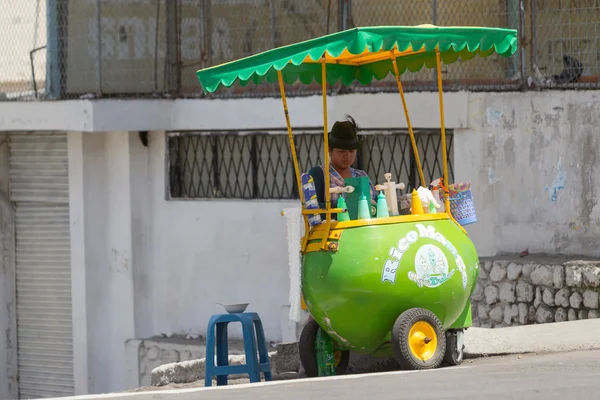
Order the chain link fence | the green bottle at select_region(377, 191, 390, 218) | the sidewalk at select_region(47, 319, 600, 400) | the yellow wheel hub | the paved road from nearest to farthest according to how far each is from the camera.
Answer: the paved road → the yellow wheel hub → the green bottle at select_region(377, 191, 390, 218) → the sidewalk at select_region(47, 319, 600, 400) → the chain link fence

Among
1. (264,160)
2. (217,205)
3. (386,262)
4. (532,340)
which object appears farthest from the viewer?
(217,205)

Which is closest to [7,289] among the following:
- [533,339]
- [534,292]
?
[534,292]

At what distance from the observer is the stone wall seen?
1030cm

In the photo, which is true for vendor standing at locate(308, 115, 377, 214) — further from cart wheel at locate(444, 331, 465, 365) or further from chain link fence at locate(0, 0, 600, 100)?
chain link fence at locate(0, 0, 600, 100)

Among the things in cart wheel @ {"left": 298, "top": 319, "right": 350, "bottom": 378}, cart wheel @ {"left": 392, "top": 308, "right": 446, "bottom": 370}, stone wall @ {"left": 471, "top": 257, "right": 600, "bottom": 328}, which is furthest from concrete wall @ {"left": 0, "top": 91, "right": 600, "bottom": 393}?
cart wheel @ {"left": 298, "top": 319, "right": 350, "bottom": 378}

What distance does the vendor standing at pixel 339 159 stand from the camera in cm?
815

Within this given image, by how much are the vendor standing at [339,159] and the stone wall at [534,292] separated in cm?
273

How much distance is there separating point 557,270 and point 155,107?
5216 millimetres

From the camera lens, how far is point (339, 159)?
8305 mm

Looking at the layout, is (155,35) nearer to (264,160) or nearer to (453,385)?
(264,160)

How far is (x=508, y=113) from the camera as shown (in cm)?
1141

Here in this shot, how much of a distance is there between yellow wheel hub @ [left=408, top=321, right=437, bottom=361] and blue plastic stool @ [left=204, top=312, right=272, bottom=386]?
1159 millimetres

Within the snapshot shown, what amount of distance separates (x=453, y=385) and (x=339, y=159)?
205cm

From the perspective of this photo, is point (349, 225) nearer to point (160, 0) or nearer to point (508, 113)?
point (508, 113)
